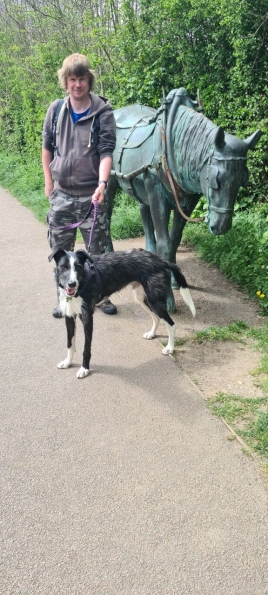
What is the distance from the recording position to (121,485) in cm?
282

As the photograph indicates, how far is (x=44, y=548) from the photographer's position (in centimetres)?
242

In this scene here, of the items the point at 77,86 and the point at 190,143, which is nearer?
the point at 77,86

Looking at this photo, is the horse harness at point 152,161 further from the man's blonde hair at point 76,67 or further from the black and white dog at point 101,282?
the man's blonde hair at point 76,67

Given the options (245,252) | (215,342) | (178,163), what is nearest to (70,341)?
(215,342)

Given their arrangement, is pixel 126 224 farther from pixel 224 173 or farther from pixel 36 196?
pixel 36 196

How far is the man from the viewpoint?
3.93m

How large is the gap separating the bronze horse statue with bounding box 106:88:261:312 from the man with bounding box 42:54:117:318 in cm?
61

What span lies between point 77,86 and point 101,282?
5.32 ft

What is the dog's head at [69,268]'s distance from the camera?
3549 mm

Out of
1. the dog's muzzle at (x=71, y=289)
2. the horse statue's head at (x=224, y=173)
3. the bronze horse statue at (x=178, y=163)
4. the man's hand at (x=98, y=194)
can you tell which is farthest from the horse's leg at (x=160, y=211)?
the dog's muzzle at (x=71, y=289)

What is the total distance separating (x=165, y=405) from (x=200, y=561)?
134cm

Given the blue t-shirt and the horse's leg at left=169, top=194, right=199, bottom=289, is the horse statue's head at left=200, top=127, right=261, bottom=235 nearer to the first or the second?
the horse's leg at left=169, top=194, right=199, bottom=289

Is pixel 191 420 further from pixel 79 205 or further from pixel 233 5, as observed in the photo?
pixel 233 5

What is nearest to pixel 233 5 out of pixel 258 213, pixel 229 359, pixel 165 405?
pixel 258 213
